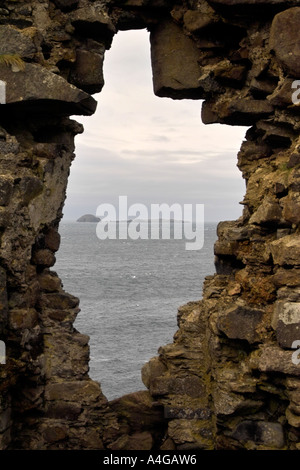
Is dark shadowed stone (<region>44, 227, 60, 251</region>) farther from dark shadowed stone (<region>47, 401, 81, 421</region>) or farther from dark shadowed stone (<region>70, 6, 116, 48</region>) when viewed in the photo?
dark shadowed stone (<region>70, 6, 116, 48</region>)

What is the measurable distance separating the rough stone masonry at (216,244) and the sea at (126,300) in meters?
15.5

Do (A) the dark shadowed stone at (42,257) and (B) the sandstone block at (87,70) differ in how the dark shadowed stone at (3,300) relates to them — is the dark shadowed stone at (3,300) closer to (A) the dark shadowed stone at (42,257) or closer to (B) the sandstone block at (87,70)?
(A) the dark shadowed stone at (42,257)

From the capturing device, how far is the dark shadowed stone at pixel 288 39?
24.6 ft

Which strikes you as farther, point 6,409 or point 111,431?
point 111,431

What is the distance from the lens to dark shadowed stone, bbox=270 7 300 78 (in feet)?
24.6

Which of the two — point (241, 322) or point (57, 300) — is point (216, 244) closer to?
point (241, 322)

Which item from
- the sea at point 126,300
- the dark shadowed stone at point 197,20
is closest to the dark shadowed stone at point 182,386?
the dark shadowed stone at point 197,20

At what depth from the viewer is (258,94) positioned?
8.29 meters

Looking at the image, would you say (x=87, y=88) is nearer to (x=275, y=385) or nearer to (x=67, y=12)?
(x=67, y=12)

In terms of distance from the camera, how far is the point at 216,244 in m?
8.71

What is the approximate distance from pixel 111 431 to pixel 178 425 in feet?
3.59

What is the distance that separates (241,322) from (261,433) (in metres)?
1.48

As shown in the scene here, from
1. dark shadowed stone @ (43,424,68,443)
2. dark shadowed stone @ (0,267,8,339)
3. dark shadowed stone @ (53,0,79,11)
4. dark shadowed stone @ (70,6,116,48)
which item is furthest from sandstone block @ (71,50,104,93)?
dark shadowed stone @ (43,424,68,443)

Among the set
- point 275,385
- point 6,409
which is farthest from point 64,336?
point 275,385
